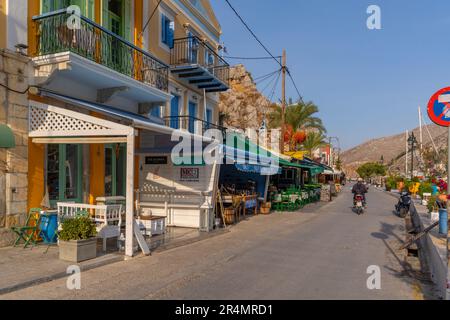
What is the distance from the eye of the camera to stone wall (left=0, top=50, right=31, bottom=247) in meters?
8.17

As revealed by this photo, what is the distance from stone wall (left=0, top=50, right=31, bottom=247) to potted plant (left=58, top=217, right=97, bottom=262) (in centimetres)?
191

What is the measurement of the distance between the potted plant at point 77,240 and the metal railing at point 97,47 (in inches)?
171

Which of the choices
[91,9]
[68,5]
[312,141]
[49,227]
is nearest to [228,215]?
[49,227]

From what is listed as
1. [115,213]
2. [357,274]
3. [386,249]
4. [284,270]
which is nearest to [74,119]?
[115,213]

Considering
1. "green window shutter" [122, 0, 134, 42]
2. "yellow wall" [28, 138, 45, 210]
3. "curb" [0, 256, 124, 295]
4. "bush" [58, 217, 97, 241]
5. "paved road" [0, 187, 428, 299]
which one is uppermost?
"green window shutter" [122, 0, 134, 42]

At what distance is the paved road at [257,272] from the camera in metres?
5.60

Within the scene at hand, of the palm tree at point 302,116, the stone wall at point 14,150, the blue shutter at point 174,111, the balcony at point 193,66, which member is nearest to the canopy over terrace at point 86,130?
the stone wall at point 14,150

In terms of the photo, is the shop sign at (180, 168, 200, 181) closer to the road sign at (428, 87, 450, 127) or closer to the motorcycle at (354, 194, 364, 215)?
the road sign at (428, 87, 450, 127)

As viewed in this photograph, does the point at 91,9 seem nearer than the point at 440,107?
No

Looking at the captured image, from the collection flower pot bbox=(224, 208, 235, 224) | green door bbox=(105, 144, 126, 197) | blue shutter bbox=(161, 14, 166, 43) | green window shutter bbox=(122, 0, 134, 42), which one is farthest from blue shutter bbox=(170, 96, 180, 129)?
flower pot bbox=(224, 208, 235, 224)

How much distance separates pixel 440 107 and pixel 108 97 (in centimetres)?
878

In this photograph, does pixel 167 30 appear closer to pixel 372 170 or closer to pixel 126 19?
pixel 126 19

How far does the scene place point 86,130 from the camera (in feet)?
26.2

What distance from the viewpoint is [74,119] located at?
829 cm
